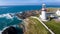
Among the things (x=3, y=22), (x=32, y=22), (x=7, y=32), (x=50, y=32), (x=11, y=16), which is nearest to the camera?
(x=50, y=32)

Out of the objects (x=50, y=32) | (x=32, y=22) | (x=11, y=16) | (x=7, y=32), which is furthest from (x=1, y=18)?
(x=50, y=32)

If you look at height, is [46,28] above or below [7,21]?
above

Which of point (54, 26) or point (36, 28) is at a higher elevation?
point (54, 26)

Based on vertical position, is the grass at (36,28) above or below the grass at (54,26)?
below

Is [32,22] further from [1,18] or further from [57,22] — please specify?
[1,18]

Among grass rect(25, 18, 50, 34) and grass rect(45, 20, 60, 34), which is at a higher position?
grass rect(45, 20, 60, 34)

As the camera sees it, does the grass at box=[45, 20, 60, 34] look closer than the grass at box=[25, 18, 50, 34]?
Yes

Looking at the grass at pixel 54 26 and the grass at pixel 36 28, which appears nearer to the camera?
the grass at pixel 54 26

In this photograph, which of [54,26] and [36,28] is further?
[36,28]

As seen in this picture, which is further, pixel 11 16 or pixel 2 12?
pixel 2 12

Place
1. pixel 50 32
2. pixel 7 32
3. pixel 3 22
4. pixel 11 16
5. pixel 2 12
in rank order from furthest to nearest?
pixel 2 12 → pixel 11 16 → pixel 3 22 → pixel 7 32 → pixel 50 32
